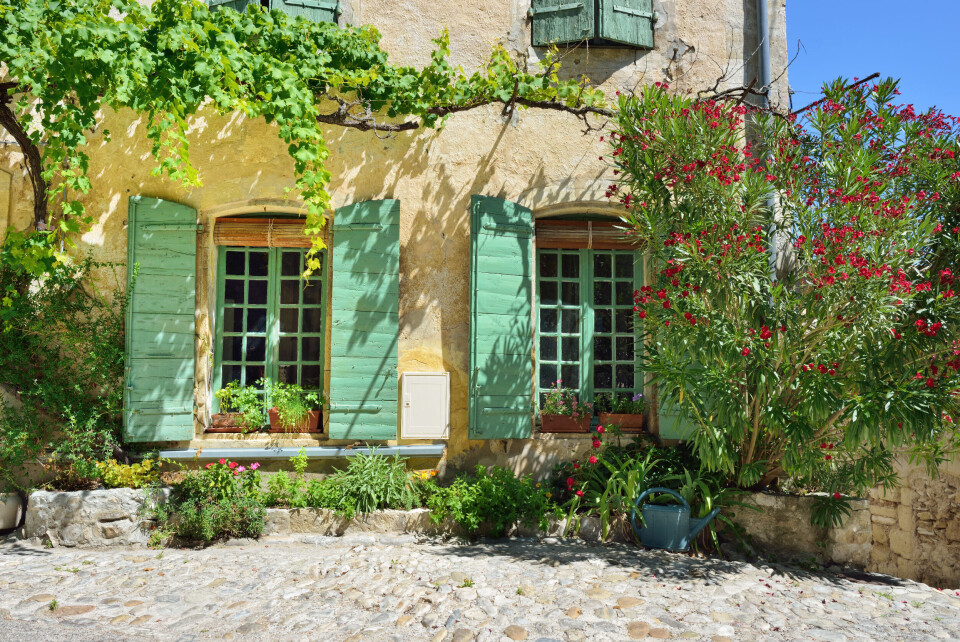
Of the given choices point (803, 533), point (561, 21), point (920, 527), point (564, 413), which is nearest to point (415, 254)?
point (564, 413)

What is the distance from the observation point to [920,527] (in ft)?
21.2

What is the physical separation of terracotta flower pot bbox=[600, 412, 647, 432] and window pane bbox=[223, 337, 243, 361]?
2867mm

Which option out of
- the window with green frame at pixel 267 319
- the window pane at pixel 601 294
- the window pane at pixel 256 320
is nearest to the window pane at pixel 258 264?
the window with green frame at pixel 267 319

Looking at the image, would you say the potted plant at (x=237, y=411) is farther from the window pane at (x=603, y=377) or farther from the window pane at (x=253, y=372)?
the window pane at (x=603, y=377)

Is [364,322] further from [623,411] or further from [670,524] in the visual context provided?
[670,524]

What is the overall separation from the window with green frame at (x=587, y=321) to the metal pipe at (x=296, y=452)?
3.61 ft

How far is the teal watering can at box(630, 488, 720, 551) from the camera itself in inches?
184

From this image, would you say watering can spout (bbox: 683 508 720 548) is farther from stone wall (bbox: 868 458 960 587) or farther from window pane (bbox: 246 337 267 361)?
window pane (bbox: 246 337 267 361)

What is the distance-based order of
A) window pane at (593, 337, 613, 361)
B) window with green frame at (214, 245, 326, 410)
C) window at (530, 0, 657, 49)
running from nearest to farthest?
window with green frame at (214, 245, 326, 410) → window at (530, 0, 657, 49) → window pane at (593, 337, 613, 361)

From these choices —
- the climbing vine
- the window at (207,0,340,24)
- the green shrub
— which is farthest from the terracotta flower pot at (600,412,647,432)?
the window at (207,0,340,24)

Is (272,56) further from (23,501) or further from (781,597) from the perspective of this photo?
(781,597)

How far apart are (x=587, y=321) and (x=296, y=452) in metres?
2.49

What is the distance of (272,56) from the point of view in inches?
193

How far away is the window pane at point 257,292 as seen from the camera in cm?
551
